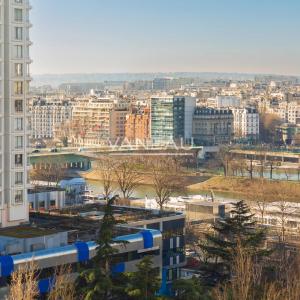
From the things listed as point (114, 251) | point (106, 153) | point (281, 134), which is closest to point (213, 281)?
point (114, 251)

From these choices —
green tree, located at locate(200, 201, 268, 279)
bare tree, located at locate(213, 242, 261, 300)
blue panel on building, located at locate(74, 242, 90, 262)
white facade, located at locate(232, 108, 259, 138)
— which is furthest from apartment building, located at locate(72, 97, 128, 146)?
bare tree, located at locate(213, 242, 261, 300)

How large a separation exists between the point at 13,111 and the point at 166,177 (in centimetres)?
1252

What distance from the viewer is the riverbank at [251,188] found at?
21.2 meters

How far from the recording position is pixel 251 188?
945 inches

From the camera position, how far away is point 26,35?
10.4 m

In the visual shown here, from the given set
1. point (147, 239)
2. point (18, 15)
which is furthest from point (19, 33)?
point (147, 239)

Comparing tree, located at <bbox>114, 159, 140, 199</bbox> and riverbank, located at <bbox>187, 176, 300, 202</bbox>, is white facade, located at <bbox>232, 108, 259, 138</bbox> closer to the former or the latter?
riverbank, located at <bbox>187, 176, 300, 202</bbox>

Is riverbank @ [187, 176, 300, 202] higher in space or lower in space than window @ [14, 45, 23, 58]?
lower

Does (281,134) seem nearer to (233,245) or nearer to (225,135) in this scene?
(225,135)

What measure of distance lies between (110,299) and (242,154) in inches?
1064

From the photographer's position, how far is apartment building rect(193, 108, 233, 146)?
1575 inches

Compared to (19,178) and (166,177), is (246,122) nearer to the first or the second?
(166,177)

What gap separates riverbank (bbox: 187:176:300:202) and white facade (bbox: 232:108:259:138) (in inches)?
620

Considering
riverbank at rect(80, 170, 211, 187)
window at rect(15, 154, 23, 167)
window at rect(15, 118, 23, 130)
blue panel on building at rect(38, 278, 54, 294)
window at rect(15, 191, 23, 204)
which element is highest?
window at rect(15, 118, 23, 130)
